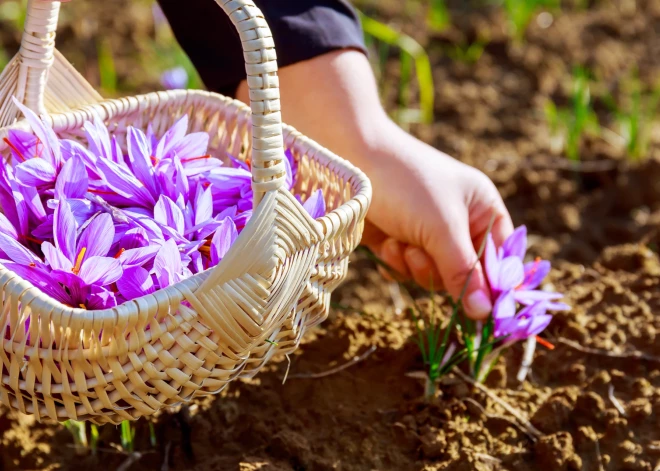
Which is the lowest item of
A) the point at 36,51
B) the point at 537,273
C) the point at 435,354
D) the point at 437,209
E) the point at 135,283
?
the point at 435,354

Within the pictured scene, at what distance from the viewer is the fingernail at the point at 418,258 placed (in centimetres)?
162

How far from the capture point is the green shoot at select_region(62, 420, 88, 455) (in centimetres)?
138

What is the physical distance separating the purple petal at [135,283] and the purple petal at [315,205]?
271mm

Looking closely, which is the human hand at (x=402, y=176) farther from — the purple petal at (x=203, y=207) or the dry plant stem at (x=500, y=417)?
the purple petal at (x=203, y=207)

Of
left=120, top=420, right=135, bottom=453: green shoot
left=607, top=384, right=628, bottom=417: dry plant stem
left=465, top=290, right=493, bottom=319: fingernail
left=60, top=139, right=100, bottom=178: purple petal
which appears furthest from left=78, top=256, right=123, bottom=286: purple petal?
left=607, top=384, right=628, bottom=417: dry plant stem

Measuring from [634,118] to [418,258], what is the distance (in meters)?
0.96

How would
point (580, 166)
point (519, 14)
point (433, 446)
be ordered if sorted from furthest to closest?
point (519, 14) < point (580, 166) < point (433, 446)

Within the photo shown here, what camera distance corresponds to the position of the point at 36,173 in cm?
115

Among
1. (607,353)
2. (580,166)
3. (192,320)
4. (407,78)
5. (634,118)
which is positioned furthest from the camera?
(407,78)

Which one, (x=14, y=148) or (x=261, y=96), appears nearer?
(x=261, y=96)

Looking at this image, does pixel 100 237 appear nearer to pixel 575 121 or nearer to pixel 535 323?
pixel 535 323

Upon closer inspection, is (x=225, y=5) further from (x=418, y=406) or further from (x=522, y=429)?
(x=522, y=429)

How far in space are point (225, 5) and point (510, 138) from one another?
1.70m

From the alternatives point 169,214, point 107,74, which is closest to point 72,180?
point 169,214
